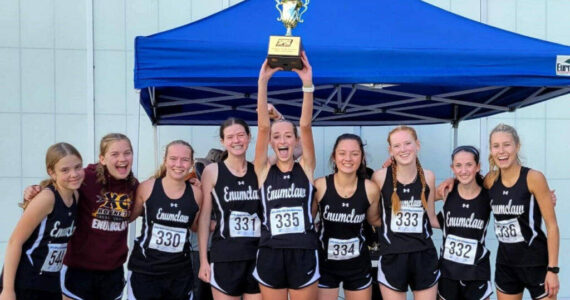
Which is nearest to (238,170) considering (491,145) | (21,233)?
(21,233)

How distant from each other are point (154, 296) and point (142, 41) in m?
1.55

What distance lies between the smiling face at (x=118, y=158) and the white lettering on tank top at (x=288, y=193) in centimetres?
93

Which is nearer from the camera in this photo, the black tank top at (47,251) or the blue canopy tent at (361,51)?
the black tank top at (47,251)

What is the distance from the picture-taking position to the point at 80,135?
5.80 meters

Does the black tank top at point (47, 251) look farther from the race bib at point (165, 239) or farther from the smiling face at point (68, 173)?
the race bib at point (165, 239)

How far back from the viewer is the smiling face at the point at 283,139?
3371mm

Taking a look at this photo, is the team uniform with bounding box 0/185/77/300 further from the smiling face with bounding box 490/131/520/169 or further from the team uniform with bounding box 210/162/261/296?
the smiling face with bounding box 490/131/520/169

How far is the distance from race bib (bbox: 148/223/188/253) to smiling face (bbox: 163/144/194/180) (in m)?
0.33

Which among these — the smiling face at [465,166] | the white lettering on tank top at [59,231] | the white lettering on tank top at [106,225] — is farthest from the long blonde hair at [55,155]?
the smiling face at [465,166]

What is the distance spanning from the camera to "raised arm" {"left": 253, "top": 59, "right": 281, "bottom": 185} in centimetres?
311

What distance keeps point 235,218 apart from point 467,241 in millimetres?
1498

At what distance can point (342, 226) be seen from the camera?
344cm

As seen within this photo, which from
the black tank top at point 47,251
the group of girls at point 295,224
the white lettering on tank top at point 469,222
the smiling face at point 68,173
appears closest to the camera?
the black tank top at point 47,251

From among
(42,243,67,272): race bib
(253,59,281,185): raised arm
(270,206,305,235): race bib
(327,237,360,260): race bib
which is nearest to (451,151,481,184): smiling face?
(327,237,360,260): race bib
